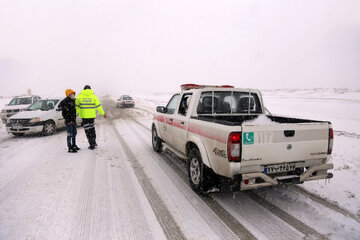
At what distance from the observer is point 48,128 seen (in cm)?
896

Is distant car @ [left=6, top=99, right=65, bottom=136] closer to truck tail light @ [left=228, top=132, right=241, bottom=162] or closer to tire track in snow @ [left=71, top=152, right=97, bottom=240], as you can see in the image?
tire track in snow @ [left=71, top=152, right=97, bottom=240]

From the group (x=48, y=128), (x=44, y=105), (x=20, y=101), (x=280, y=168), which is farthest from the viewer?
(x=20, y=101)

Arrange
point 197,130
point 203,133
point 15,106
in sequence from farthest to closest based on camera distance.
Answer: point 15,106 → point 197,130 → point 203,133

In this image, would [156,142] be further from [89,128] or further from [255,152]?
[255,152]

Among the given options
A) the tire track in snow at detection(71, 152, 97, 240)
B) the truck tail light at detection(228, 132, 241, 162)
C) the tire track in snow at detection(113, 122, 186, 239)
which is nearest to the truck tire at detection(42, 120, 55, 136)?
the tire track in snow at detection(71, 152, 97, 240)

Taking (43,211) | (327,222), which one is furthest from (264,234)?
(43,211)

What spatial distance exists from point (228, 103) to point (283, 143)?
5.91 feet


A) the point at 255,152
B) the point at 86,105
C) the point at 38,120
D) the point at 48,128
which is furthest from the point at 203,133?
the point at 48,128

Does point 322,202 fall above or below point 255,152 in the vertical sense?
below

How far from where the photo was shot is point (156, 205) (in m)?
3.32

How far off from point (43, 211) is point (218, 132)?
291 cm

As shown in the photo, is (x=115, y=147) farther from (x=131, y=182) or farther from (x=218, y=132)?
(x=218, y=132)

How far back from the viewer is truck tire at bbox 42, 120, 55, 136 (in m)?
8.83

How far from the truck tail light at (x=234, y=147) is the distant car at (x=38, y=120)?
8.71m
